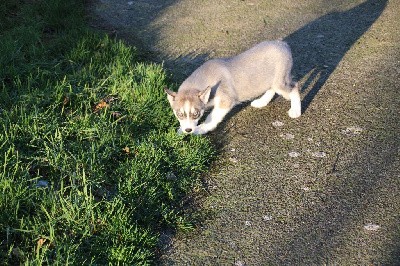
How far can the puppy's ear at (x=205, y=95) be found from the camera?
396cm

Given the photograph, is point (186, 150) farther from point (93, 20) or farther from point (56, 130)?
point (93, 20)

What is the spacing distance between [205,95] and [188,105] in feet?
0.61

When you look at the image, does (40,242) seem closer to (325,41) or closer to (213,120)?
(213,120)

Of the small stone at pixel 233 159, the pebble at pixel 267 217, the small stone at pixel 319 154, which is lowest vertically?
the small stone at pixel 319 154

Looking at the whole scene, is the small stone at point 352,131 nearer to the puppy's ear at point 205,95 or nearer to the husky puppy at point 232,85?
the husky puppy at point 232,85

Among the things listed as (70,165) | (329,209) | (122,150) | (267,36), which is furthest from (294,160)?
(267,36)

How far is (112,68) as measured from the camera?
4.75m

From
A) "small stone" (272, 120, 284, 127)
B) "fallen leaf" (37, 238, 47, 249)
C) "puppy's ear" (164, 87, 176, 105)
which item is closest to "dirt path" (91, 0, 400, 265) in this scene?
"small stone" (272, 120, 284, 127)

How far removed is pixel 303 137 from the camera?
412 centimetres

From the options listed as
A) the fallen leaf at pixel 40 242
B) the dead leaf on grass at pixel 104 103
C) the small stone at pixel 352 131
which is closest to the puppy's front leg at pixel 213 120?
the dead leaf on grass at pixel 104 103

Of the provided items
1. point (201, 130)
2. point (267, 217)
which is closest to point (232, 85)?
point (201, 130)

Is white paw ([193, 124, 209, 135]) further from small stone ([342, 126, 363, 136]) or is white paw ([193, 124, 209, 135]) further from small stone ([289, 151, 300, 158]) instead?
small stone ([342, 126, 363, 136])

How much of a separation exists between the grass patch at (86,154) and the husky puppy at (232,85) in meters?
0.26

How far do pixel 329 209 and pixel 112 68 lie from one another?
250cm
